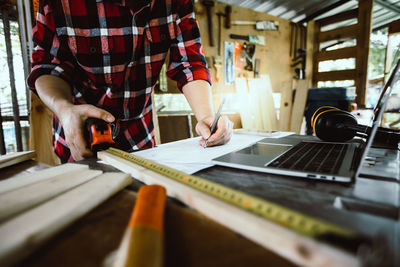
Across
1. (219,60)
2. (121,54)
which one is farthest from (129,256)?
(219,60)

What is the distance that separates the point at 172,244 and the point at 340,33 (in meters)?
4.93

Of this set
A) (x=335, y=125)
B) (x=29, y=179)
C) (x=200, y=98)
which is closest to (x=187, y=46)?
(x=200, y=98)

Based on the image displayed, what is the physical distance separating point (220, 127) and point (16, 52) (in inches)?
85.1

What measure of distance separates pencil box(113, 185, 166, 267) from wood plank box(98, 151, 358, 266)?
7cm

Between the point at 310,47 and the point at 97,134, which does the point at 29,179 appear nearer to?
the point at 97,134

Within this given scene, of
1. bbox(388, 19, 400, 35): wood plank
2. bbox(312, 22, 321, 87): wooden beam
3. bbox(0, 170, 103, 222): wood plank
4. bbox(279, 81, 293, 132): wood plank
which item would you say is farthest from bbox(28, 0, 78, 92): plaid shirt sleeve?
bbox(312, 22, 321, 87): wooden beam

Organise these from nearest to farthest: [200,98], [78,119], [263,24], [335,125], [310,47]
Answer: [78,119]
[335,125]
[200,98]
[263,24]
[310,47]

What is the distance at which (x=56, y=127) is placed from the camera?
3.86ft

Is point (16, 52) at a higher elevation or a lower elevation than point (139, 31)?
higher

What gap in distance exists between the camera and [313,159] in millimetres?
637

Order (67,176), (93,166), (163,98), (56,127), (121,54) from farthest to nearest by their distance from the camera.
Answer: (163,98) → (56,127) → (121,54) → (93,166) → (67,176)

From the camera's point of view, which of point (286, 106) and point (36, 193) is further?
point (286, 106)

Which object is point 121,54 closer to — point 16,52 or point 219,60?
point 16,52

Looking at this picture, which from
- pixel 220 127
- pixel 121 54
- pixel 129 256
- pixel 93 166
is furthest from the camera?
pixel 121 54
